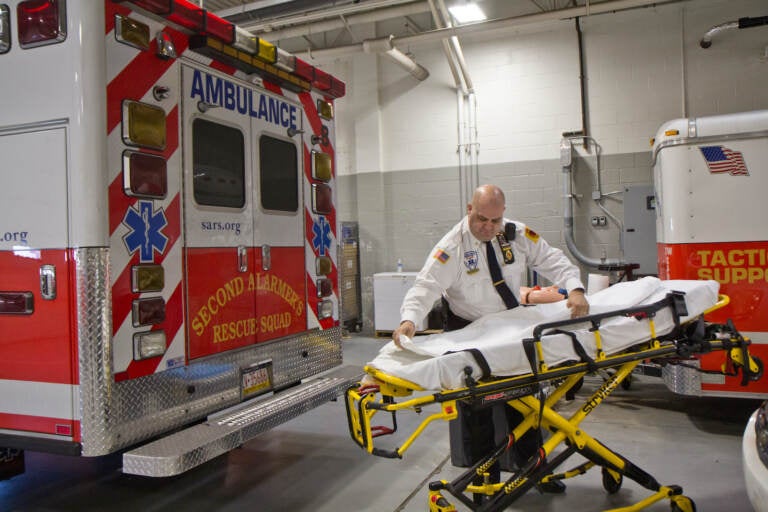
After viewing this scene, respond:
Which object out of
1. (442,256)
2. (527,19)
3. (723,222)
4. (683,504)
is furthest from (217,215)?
(527,19)

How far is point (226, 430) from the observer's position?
3174 millimetres

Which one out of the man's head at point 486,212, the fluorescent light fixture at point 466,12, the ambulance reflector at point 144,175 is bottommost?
the man's head at point 486,212

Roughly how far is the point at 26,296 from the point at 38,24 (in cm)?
129

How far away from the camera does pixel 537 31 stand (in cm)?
930

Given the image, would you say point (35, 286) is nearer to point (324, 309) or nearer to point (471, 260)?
point (324, 309)

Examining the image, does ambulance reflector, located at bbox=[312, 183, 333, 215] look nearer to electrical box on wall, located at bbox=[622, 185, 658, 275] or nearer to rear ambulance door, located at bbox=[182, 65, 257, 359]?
rear ambulance door, located at bbox=[182, 65, 257, 359]

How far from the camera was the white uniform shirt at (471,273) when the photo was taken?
11.2ft

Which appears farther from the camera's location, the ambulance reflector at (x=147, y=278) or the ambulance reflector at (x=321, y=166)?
the ambulance reflector at (x=321, y=166)

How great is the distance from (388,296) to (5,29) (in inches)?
288

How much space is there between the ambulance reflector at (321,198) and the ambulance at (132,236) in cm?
63

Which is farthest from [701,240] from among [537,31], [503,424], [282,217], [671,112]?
[537,31]

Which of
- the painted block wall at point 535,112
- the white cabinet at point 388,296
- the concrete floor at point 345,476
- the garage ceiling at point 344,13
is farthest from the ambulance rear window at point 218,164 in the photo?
the painted block wall at point 535,112

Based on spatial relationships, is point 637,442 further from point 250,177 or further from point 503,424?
point 250,177

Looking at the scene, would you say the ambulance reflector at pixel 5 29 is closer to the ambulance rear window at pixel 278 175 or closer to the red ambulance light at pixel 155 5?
the red ambulance light at pixel 155 5
